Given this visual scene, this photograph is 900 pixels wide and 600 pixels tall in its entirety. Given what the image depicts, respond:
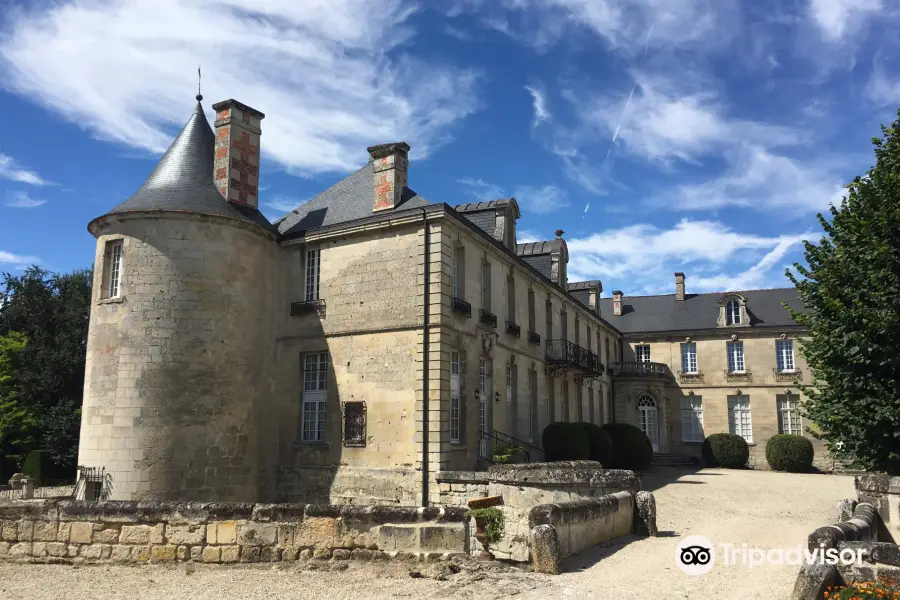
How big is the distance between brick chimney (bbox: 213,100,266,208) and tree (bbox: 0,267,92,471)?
1255 centimetres

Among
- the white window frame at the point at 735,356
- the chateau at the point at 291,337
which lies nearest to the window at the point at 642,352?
the white window frame at the point at 735,356

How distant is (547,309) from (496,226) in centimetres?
451

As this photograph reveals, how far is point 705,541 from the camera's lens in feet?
32.4

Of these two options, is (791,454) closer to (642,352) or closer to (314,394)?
(642,352)

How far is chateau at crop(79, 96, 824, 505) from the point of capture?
1440 centimetres

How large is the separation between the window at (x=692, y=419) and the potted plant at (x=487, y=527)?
26.3m

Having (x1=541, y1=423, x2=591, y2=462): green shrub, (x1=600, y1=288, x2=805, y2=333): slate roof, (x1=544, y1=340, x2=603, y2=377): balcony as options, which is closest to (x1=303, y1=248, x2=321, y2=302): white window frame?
(x1=541, y1=423, x2=591, y2=462): green shrub

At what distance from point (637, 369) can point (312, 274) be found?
19.6 meters

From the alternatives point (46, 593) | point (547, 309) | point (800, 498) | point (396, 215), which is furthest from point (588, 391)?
point (46, 593)

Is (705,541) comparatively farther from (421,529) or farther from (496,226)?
(496,226)

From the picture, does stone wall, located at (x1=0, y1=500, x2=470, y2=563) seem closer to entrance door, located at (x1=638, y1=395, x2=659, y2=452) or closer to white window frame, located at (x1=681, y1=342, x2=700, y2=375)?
entrance door, located at (x1=638, y1=395, x2=659, y2=452)

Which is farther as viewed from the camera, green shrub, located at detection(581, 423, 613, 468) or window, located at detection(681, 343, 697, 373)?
window, located at detection(681, 343, 697, 373)

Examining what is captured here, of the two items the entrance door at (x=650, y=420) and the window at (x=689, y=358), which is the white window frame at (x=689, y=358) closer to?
the window at (x=689, y=358)

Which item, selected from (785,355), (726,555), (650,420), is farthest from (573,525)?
(785,355)
